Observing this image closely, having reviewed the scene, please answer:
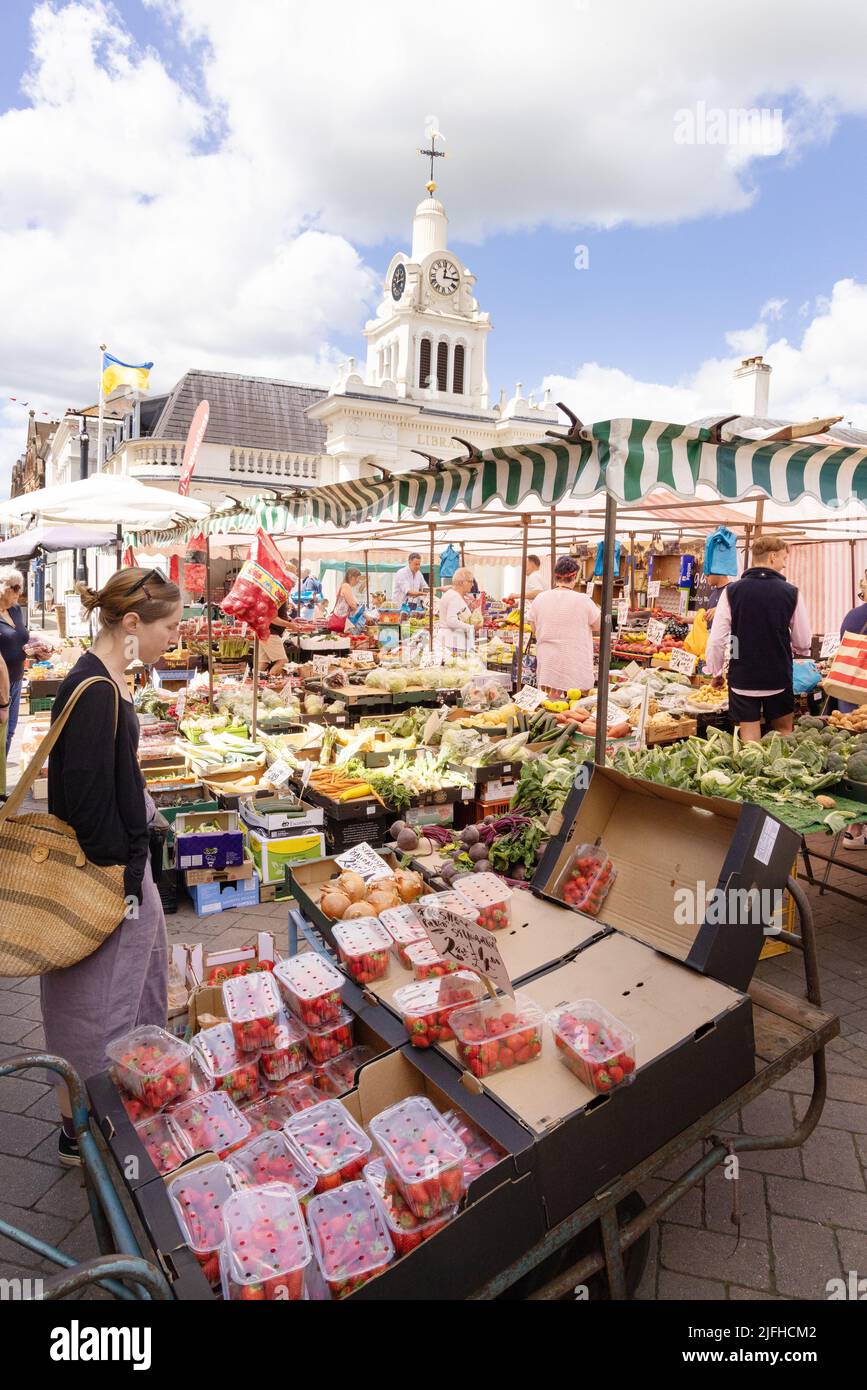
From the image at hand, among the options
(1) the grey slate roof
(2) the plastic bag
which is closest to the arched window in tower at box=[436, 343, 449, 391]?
(1) the grey slate roof

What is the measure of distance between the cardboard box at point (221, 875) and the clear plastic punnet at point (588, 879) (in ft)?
9.06

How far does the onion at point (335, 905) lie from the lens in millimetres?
2846

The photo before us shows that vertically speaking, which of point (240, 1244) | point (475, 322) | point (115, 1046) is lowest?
point (240, 1244)

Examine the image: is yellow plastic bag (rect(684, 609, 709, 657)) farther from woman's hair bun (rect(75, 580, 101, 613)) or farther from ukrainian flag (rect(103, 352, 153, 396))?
ukrainian flag (rect(103, 352, 153, 396))

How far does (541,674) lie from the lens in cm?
759

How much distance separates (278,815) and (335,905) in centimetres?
246

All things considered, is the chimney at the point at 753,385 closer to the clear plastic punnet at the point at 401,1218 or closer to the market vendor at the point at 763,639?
the market vendor at the point at 763,639

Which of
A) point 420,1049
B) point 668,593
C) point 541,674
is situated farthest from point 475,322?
point 420,1049

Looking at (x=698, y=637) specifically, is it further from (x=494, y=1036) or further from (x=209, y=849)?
(x=494, y=1036)

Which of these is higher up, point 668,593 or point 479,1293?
point 668,593

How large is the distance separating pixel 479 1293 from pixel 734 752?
399 centimetres

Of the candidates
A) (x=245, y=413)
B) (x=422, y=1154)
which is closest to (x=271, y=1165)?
(x=422, y=1154)

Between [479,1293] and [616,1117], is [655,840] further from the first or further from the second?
[479,1293]

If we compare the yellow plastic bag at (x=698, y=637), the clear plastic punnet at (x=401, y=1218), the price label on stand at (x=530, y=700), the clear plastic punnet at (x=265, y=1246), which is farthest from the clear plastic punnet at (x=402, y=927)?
the yellow plastic bag at (x=698, y=637)
